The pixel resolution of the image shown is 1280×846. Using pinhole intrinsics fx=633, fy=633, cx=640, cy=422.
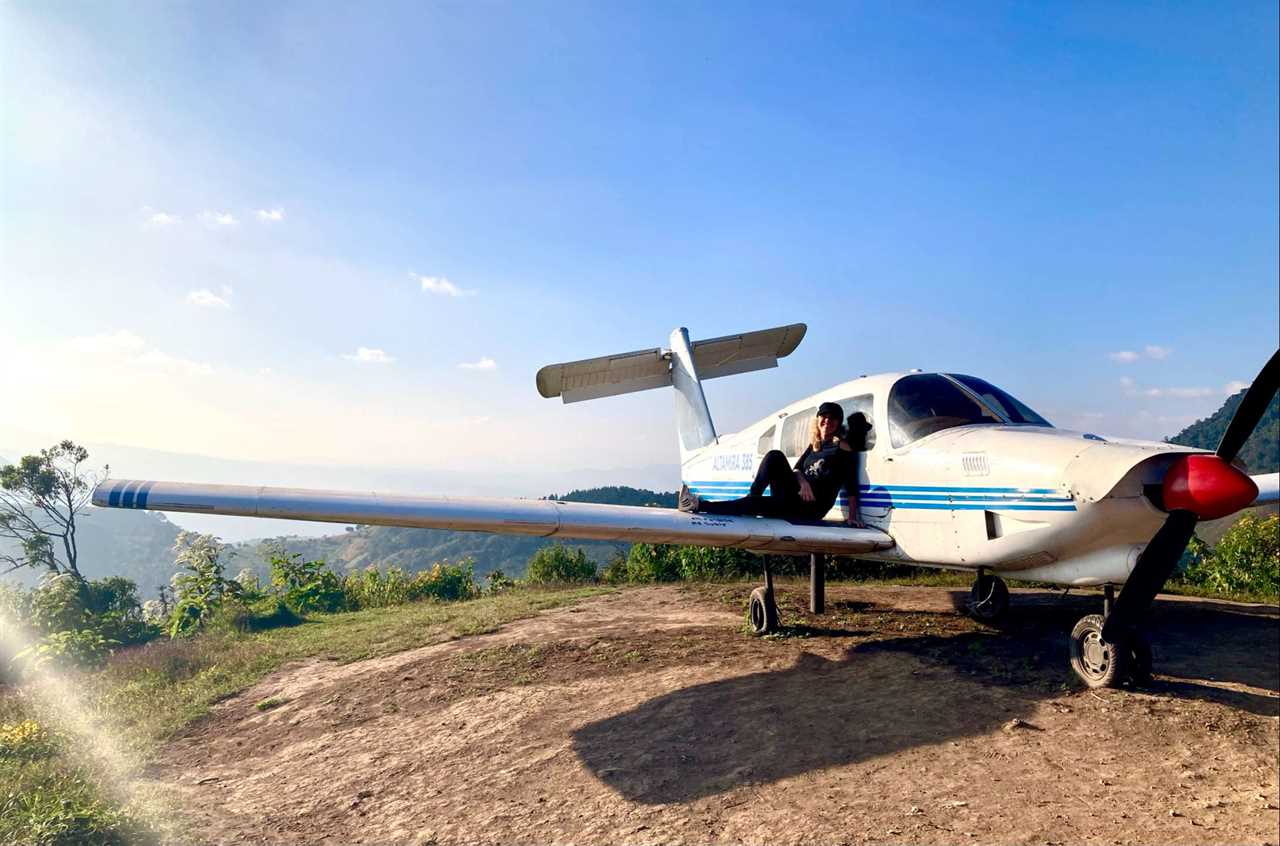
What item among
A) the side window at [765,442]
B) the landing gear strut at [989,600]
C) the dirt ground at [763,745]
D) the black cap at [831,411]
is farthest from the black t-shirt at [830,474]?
the landing gear strut at [989,600]

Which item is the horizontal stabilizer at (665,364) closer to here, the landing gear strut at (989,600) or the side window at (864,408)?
the side window at (864,408)

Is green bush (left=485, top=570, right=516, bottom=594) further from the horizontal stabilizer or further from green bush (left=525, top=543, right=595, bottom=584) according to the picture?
the horizontal stabilizer

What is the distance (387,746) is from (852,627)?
5.59 meters

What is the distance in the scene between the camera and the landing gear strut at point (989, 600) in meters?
8.02

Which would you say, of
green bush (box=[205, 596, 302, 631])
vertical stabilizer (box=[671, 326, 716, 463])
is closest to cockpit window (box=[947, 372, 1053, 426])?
vertical stabilizer (box=[671, 326, 716, 463])

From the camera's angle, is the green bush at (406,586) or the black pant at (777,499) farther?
the green bush at (406,586)

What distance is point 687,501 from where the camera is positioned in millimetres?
10805

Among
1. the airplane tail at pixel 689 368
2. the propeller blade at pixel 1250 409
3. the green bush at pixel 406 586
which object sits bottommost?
the green bush at pixel 406 586

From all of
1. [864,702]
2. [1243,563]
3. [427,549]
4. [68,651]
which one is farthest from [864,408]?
[427,549]

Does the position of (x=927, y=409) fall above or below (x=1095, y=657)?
above

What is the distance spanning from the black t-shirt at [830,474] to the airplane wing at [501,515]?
1.05ft

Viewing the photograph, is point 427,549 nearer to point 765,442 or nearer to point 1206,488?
point 765,442

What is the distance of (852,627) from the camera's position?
319 inches

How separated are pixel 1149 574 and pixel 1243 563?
37.2 feet
